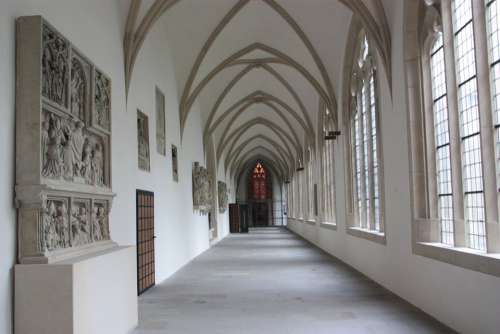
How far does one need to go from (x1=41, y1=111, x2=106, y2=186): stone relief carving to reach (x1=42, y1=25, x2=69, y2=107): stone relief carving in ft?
0.75

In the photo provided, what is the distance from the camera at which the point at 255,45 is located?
49.9ft

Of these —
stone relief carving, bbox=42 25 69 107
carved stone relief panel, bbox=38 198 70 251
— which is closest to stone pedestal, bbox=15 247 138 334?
carved stone relief panel, bbox=38 198 70 251

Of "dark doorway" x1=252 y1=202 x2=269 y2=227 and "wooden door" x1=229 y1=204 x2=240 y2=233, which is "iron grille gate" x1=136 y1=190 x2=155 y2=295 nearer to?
"wooden door" x1=229 y1=204 x2=240 y2=233

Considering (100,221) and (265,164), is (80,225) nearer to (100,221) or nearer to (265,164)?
(100,221)

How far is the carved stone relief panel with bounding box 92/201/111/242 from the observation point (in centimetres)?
646

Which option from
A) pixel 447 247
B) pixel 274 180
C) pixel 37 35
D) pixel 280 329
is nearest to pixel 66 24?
pixel 37 35

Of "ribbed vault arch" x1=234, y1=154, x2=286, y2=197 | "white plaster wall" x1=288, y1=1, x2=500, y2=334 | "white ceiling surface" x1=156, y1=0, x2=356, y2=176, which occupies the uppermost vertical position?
"white ceiling surface" x1=156, y1=0, x2=356, y2=176

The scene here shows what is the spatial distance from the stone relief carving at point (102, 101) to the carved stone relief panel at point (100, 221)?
1.07 meters

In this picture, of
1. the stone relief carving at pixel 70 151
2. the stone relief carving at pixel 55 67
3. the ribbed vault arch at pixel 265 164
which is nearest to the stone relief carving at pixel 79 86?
the stone relief carving at pixel 70 151

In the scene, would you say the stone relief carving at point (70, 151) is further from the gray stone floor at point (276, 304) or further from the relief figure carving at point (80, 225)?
the gray stone floor at point (276, 304)

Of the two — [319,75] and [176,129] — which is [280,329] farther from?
[319,75]

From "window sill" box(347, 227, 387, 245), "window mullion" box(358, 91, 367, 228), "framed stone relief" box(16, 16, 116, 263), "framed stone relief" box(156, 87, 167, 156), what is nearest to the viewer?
"framed stone relief" box(16, 16, 116, 263)

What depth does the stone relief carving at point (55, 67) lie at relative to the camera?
509 cm

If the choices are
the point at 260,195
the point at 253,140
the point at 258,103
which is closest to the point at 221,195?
the point at 258,103
